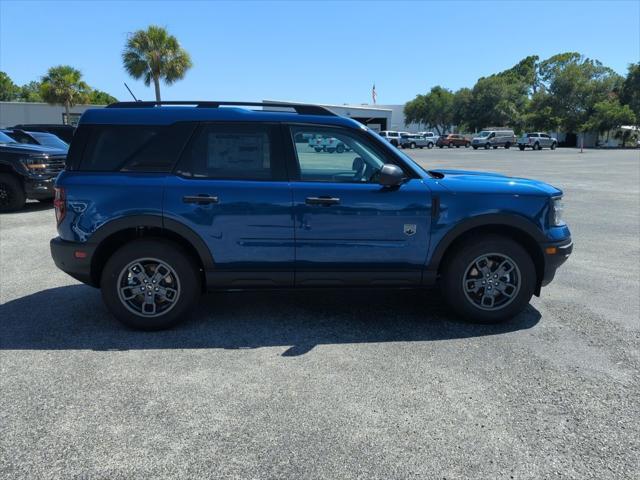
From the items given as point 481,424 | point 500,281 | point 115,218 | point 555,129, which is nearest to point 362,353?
point 481,424

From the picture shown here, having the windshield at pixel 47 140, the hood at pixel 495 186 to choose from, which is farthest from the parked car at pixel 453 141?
the hood at pixel 495 186

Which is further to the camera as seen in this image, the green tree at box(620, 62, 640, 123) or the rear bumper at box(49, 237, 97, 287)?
the green tree at box(620, 62, 640, 123)

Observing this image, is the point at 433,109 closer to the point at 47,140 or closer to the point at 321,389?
the point at 47,140

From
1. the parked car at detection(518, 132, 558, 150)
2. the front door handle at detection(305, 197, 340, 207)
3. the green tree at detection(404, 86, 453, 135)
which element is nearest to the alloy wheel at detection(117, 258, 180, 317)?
the front door handle at detection(305, 197, 340, 207)

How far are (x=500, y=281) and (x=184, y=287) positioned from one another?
9.07 feet

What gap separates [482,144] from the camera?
56281 mm

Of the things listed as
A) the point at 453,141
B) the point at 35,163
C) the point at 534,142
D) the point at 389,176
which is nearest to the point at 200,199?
the point at 389,176

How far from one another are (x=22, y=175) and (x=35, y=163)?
350 millimetres

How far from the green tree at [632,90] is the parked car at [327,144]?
7406 centimetres

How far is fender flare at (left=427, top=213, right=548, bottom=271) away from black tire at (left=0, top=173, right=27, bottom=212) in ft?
31.0

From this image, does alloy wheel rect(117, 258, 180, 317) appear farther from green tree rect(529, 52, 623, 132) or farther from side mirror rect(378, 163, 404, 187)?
green tree rect(529, 52, 623, 132)

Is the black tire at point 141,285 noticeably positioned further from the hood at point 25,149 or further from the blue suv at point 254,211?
the hood at point 25,149

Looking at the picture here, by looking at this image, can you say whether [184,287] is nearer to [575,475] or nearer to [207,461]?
Answer: [207,461]

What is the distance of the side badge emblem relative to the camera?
14.2 feet
